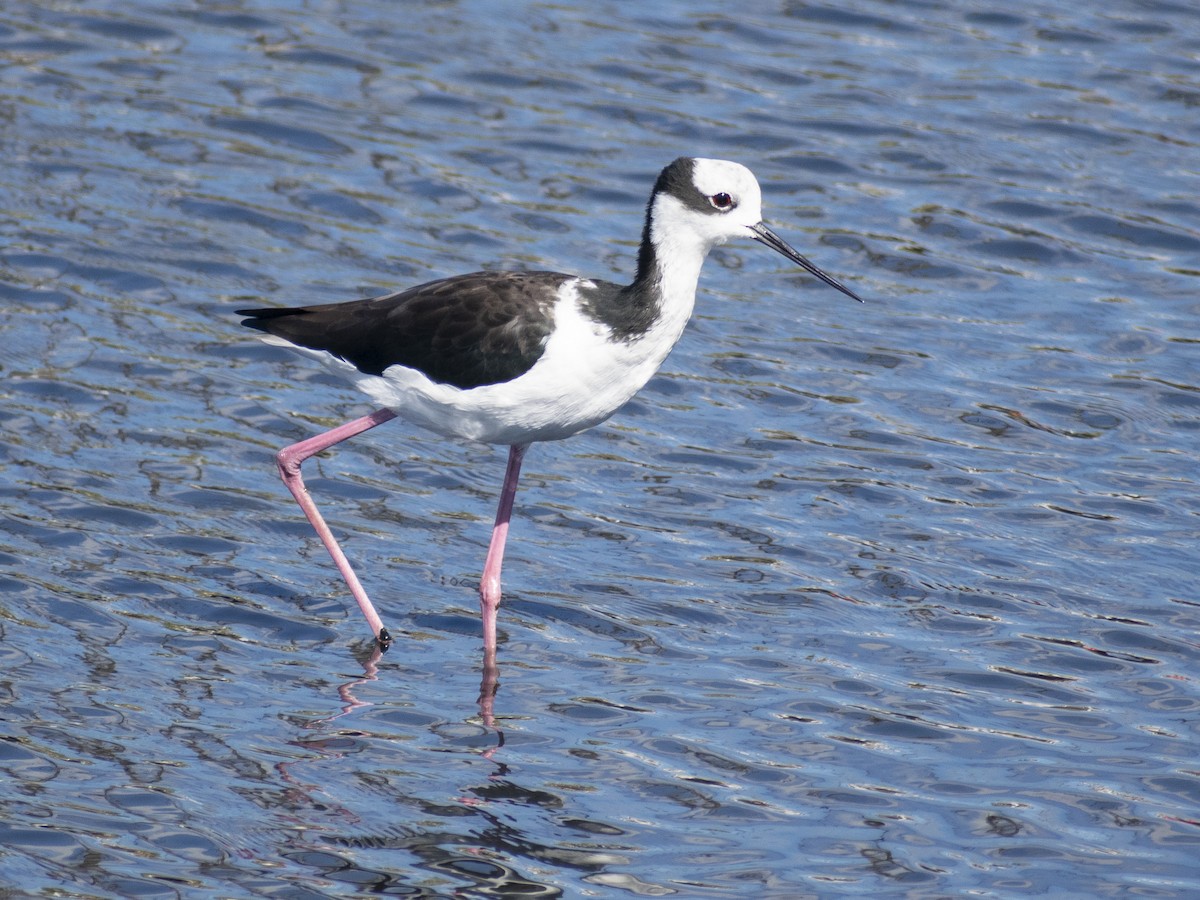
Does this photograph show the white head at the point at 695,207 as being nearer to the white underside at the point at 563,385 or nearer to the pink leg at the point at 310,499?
the white underside at the point at 563,385

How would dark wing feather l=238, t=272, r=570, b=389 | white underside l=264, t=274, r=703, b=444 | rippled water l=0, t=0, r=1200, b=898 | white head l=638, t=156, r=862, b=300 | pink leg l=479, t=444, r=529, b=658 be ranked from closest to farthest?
rippled water l=0, t=0, r=1200, b=898 → white underside l=264, t=274, r=703, b=444 → dark wing feather l=238, t=272, r=570, b=389 → white head l=638, t=156, r=862, b=300 → pink leg l=479, t=444, r=529, b=658

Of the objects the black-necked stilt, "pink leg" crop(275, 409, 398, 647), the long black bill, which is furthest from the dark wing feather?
the long black bill

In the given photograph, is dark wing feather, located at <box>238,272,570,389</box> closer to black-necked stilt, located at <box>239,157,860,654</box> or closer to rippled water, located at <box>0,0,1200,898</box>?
black-necked stilt, located at <box>239,157,860,654</box>

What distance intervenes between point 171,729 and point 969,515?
4253mm

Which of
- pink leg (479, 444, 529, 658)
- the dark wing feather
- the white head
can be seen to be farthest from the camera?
pink leg (479, 444, 529, 658)

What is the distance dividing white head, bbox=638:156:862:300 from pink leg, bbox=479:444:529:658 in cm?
115

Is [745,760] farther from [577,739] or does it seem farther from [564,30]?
[564,30]

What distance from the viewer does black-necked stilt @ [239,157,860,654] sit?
782cm

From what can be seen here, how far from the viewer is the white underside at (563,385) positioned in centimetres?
779

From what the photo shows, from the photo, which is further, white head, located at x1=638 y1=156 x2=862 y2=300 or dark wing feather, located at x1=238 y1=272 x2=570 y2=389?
white head, located at x1=638 y1=156 x2=862 y2=300

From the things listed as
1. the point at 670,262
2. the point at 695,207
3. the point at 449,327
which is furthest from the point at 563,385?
the point at 695,207

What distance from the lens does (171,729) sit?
724cm

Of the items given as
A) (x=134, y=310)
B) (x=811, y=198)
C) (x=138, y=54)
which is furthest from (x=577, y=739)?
(x=138, y=54)

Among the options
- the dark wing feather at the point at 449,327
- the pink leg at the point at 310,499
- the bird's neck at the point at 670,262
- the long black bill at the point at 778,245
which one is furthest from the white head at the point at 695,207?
the pink leg at the point at 310,499
